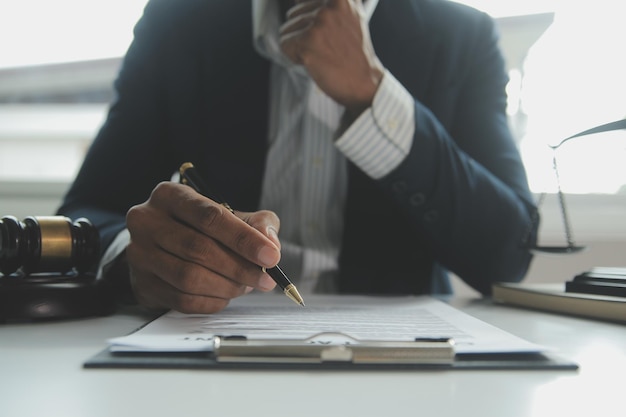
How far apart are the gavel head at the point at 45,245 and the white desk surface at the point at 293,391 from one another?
126mm

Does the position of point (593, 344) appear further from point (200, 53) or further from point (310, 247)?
point (200, 53)

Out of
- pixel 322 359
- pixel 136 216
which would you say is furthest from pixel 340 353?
pixel 136 216

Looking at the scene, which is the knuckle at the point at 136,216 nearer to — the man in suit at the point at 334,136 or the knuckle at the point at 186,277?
the knuckle at the point at 186,277

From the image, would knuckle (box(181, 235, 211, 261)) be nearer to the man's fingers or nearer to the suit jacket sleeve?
the man's fingers

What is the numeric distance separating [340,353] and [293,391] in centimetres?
5

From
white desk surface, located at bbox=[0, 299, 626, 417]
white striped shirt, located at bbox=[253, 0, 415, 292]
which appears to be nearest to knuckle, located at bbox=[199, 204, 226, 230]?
white desk surface, located at bbox=[0, 299, 626, 417]

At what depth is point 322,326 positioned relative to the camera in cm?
46

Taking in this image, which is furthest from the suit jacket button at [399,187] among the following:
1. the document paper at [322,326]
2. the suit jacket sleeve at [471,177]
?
the document paper at [322,326]

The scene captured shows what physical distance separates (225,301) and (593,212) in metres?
Answer: 1.11

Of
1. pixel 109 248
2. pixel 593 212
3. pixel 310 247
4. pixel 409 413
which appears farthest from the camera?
pixel 593 212

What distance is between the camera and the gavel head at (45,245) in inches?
19.9

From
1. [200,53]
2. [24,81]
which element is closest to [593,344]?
[200,53]

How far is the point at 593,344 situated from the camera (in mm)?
470

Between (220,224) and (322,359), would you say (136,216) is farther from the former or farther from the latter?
(322,359)
